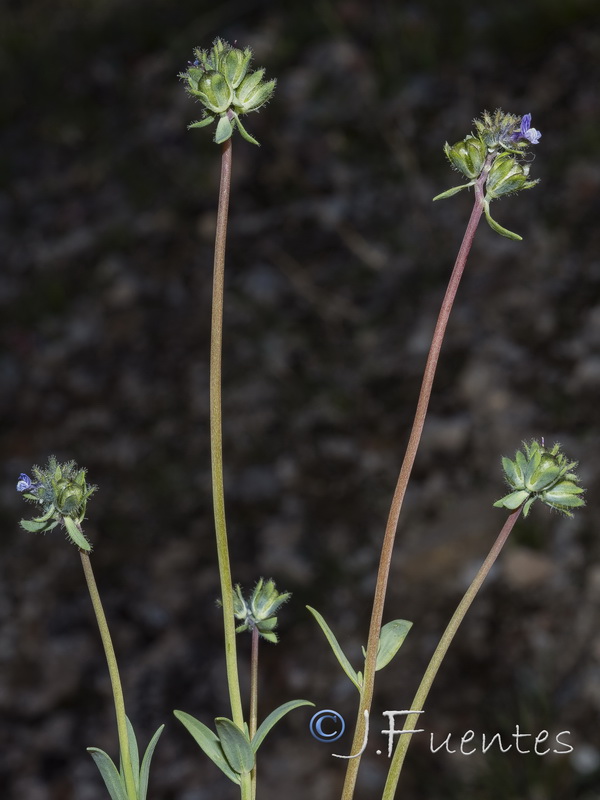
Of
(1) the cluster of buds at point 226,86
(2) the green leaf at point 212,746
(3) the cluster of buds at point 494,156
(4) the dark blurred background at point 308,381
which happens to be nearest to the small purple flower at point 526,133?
(3) the cluster of buds at point 494,156

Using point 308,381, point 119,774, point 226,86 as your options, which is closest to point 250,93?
point 226,86

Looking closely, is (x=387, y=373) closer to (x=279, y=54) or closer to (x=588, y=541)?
(x=588, y=541)

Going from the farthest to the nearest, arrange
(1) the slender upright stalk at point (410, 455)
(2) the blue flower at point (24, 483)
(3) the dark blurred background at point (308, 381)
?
(3) the dark blurred background at point (308, 381), (2) the blue flower at point (24, 483), (1) the slender upright stalk at point (410, 455)

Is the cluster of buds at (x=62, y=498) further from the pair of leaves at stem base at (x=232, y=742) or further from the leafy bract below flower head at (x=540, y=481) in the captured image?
the leafy bract below flower head at (x=540, y=481)

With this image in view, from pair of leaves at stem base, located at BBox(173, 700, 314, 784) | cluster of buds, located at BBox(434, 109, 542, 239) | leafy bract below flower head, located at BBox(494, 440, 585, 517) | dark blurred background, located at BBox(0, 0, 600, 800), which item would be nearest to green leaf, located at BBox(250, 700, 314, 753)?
pair of leaves at stem base, located at BBox(173, 700, 314, 784)

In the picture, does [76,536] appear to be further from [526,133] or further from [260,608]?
[526,133]

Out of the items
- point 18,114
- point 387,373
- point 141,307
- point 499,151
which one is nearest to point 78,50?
point 18,114

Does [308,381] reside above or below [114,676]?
above
